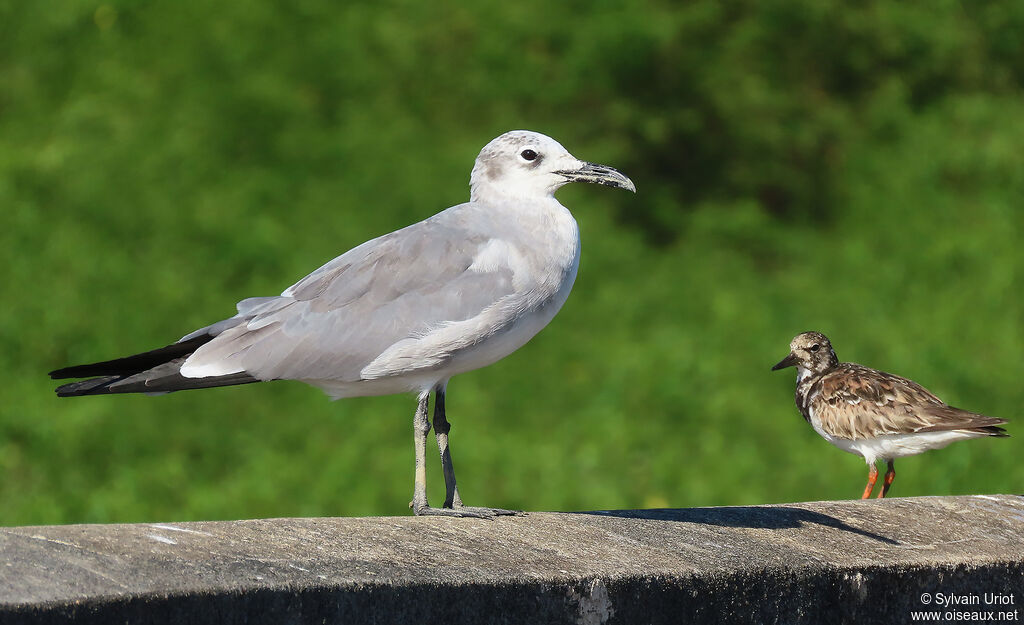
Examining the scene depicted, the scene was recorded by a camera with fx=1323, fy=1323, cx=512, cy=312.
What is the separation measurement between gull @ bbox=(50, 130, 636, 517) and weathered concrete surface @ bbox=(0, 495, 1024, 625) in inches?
21.1

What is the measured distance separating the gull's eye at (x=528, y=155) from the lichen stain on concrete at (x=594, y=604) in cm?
165

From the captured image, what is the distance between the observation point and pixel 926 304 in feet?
34.5

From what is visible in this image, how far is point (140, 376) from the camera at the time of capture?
3693 mm

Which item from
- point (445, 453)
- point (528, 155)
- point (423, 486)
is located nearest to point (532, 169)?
point (528, 155)

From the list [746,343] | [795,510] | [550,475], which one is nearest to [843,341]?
[746,343]

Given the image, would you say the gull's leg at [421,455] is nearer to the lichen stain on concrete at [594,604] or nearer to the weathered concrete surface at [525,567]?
the weathered concrete surface at [525,567]

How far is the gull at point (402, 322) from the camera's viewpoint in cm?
375

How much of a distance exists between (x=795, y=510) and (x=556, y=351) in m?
5.87

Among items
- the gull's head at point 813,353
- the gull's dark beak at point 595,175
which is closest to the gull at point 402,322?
the gull's dark beak at point 595,175

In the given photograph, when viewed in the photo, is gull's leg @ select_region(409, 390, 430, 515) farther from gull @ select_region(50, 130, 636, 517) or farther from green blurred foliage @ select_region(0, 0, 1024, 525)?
green blurred foliage @ select_region(0, 0, 1024, 525)

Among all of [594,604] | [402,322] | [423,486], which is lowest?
[594,604]

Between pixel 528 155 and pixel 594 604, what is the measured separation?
5.55ft

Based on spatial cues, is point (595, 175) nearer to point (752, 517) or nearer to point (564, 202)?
point (752, 517)

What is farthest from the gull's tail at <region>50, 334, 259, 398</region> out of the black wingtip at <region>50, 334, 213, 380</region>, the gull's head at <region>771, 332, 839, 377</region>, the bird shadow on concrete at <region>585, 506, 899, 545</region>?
the gull's head at <region>771, 332, 839, 377</region>
